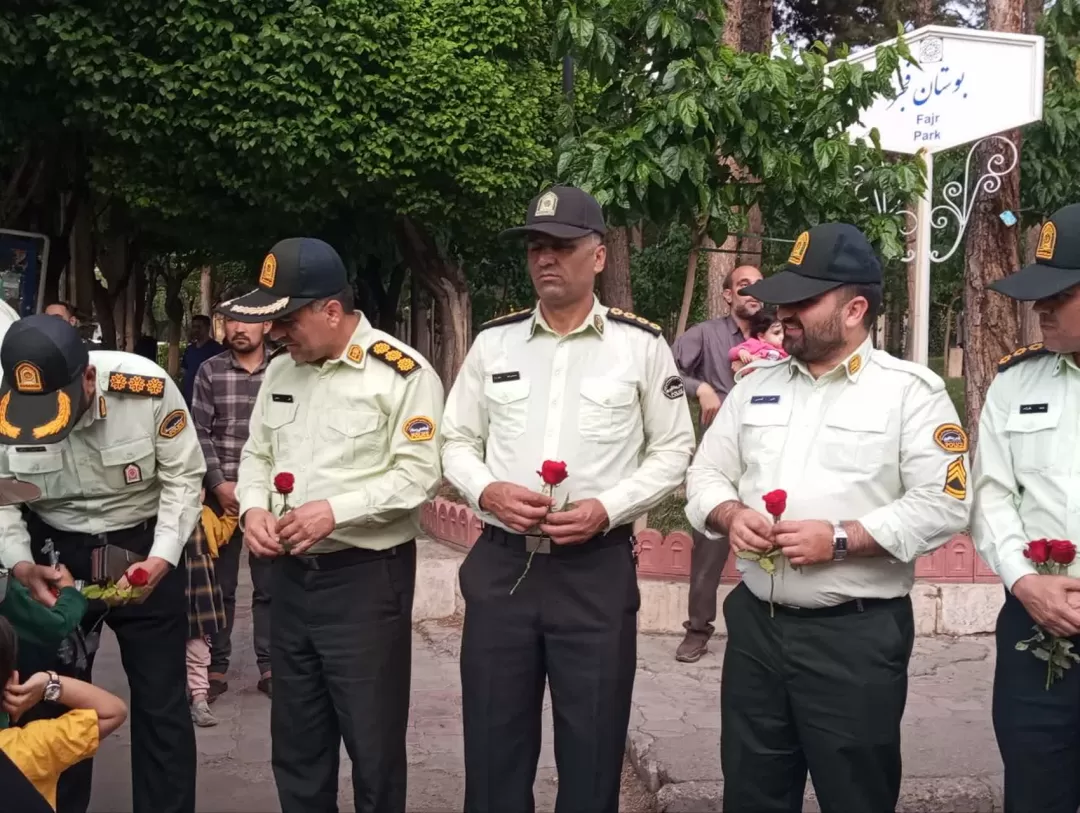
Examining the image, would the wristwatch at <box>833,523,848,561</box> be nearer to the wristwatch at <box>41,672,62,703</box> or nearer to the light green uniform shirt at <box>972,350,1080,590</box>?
the light green uniform shirt at <box>972,350,1080,590</box>

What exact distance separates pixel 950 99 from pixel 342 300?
543 cm

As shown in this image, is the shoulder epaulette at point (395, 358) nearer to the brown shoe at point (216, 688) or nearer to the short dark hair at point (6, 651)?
the short dark hair at point (6, 651)

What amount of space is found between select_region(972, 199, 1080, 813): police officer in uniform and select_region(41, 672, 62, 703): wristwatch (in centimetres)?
251

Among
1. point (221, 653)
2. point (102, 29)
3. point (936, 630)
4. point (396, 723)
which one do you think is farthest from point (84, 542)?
point (102, 29)

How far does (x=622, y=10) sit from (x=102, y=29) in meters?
6.69

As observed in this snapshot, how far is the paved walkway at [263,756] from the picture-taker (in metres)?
4.37

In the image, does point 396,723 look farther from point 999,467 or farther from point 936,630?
point 936,630

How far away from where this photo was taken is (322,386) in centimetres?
346

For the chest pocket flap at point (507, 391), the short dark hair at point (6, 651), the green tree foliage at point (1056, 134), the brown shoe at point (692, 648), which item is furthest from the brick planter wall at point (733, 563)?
the green tree foliage at point (1056, 134)

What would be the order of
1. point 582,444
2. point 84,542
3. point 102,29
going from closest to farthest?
1. point 582,444
2. point 84,542
3. point 102,29

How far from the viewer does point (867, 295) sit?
303 cm

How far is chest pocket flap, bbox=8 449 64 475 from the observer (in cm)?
347

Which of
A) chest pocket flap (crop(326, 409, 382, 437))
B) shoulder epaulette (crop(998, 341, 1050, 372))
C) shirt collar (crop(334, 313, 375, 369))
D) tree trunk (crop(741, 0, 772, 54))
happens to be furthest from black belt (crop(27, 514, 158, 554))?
tree trunk (crop(741, 0, 772, 54))

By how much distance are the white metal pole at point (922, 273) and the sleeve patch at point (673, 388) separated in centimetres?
415
